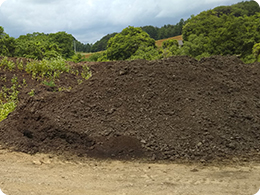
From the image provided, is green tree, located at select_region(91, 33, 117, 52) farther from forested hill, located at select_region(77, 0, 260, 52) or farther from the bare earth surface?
the bare earth surface

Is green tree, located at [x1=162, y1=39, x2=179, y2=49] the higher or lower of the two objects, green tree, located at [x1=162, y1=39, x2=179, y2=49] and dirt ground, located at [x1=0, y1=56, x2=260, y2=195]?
the higher

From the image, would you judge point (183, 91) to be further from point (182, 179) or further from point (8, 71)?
point (8, 71)

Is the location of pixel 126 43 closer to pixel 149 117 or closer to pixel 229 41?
pixel 229 41

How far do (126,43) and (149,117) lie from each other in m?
13.5

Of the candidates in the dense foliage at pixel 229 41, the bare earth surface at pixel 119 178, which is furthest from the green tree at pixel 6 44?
the bare earth surface at pixel 119 178

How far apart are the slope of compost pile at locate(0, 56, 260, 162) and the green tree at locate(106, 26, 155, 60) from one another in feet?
37.7

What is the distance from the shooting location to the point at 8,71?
9477 mm

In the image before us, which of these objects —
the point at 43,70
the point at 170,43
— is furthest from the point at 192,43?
the point at 43,70

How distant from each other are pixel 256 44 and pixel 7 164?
1529 centimetres

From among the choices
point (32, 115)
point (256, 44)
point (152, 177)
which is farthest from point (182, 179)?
point (256, 44)

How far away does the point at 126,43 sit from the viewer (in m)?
18.6

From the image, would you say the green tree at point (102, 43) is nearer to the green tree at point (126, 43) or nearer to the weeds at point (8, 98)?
the green tree at point (126, 43)

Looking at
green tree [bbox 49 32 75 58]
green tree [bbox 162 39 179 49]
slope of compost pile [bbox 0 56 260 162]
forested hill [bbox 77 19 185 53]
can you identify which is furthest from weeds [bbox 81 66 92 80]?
forested hill [bbox 77 19 185 53]

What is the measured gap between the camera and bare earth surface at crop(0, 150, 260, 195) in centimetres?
396
